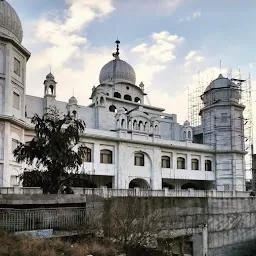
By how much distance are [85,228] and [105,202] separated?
6.35ft

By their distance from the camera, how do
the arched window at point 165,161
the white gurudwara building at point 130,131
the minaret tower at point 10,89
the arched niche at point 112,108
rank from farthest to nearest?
the arched niche at point 112,108 → the arched window at point 165,161 → the white gurudwara building at point 130,131 → the minaret tower at point 10,89

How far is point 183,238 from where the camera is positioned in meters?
22.8

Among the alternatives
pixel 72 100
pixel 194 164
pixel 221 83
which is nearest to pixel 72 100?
pixel 72 100

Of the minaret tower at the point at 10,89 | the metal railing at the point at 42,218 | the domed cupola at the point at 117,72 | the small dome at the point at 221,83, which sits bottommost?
the metal railing at the point at 42,218

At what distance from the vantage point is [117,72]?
→ 4584 centimetres

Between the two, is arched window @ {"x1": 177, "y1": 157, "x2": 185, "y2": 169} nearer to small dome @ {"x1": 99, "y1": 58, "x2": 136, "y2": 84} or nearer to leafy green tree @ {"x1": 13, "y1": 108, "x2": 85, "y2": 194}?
small dome @ {"x1": 99, "y1": 58, "x2": 136, "y2": 84}

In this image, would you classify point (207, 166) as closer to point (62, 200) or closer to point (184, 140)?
point (184, 140)

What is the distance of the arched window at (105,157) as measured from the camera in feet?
115

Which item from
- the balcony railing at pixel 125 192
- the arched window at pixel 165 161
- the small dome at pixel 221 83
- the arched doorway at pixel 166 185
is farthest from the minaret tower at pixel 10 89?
the small dome at pixel 221 83

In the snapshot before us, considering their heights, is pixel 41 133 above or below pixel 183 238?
above

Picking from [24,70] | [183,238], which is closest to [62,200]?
[183,238]

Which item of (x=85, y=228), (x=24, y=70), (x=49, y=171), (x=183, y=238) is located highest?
(x=24, y=70)

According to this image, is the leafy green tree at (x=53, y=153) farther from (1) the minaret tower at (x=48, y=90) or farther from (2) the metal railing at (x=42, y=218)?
(1) the minaret tower at (x=48, y=90)

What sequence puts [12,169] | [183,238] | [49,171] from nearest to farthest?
1. [49,171]
2. [183,238]
3. [12,169]
